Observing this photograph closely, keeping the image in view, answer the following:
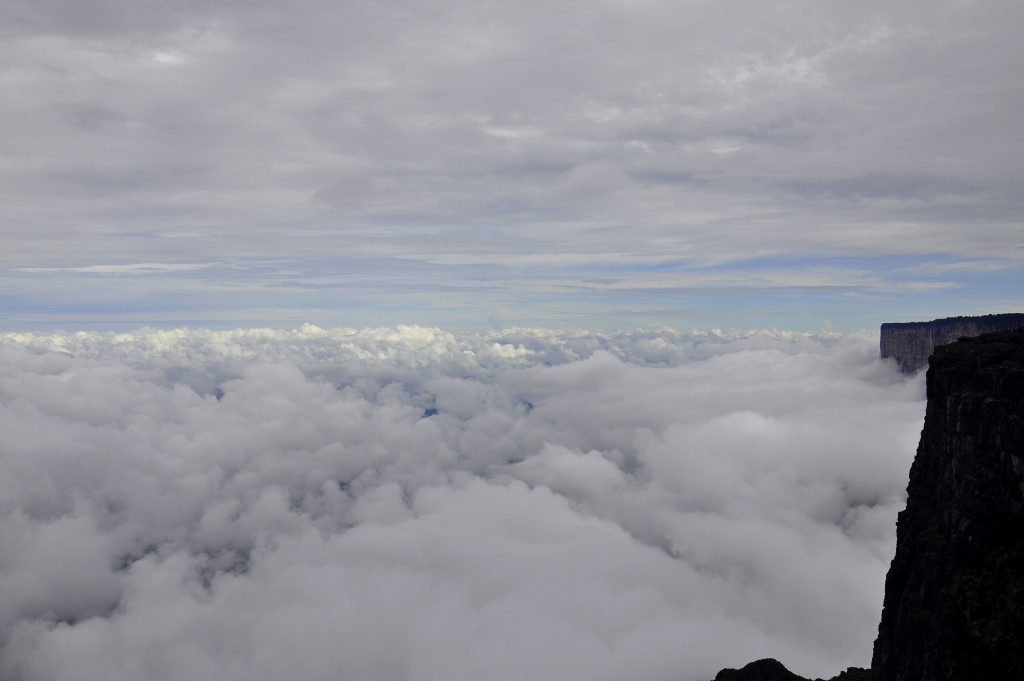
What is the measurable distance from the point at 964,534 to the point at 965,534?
0.65ft

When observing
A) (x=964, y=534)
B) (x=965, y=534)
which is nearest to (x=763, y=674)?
(x=964, y=534)

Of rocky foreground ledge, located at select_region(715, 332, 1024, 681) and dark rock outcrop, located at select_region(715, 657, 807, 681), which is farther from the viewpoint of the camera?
dark rock outcrop, located at select_region(715, 657, 807, 681)

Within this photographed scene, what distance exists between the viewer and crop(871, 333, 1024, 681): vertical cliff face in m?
94.5

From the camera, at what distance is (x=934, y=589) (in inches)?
4417

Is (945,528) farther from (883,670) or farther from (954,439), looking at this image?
(883,670)

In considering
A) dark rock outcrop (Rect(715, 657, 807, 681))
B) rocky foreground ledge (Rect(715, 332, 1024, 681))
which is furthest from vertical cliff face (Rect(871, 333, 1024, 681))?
dark rock outcrop (Rect(715, 657, 807, 681))

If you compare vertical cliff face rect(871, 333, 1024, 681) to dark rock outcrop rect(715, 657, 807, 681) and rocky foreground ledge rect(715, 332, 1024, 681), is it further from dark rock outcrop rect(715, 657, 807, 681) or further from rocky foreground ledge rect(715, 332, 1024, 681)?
dark rock outcrop rect(715, 657, 807, 681)

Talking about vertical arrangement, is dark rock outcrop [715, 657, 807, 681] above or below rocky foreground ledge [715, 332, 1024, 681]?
below

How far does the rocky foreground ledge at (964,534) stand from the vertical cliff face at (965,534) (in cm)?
17

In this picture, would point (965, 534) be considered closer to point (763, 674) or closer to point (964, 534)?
point (964, 534)

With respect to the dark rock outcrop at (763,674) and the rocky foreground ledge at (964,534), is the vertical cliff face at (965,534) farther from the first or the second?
the dark rock outcrop at (763,674)

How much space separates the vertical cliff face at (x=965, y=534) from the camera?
94.5m

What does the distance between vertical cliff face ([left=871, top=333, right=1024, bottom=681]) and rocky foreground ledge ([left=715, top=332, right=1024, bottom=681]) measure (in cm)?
17

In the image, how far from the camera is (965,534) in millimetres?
104625
